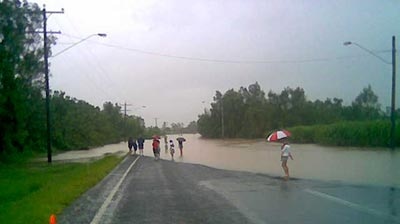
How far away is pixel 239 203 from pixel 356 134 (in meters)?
40.9

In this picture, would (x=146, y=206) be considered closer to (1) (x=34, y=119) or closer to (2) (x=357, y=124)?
(2) (x=357, y=124)

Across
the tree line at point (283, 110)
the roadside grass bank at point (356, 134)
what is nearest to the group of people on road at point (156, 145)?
the roadside grass bank at point (356, 134)

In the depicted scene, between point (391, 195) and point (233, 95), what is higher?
point (233, 95)

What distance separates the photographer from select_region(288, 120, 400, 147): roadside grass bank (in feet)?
156

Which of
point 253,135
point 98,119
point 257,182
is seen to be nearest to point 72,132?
point 98,119

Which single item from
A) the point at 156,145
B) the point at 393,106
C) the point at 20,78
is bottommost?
the point at 156,145

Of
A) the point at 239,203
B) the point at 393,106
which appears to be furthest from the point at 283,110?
the point at 239,203

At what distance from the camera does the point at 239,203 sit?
13.5 meters

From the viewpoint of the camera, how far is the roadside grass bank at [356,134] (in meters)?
47.4

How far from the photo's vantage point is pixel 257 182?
19484 millimetres

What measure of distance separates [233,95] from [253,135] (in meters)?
16.7

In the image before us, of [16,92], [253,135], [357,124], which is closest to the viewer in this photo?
[16,92]

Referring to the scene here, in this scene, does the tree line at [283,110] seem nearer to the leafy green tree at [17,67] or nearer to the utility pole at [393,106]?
the utility pole at [393,106]

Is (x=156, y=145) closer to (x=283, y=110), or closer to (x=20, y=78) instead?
(x=20, y=78)
